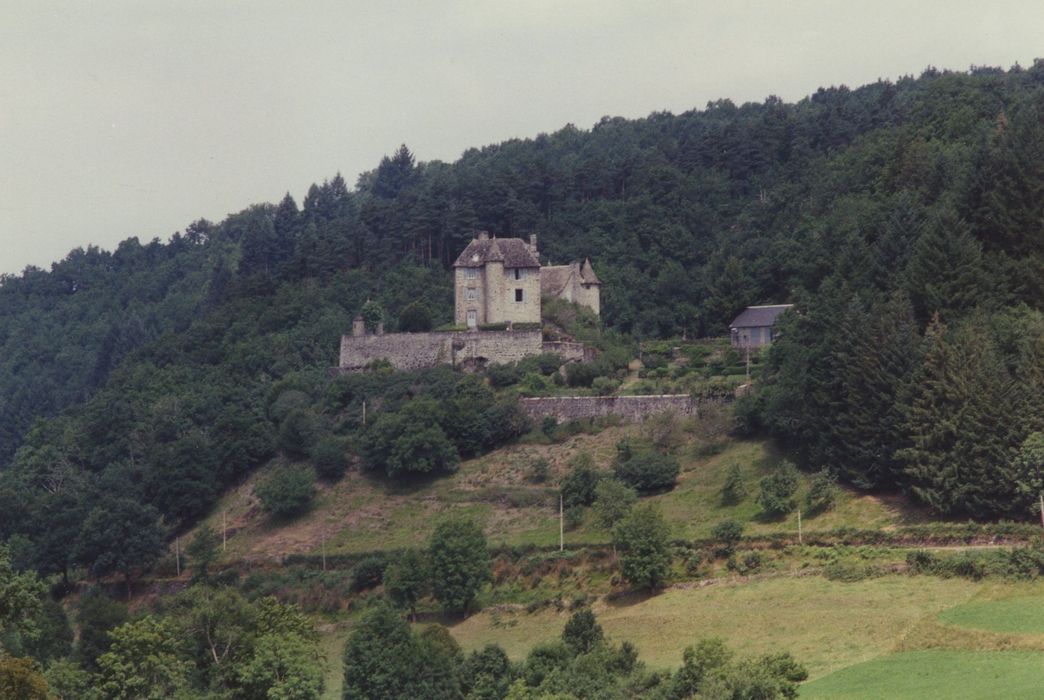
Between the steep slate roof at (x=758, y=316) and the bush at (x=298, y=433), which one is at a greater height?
the steep slate roof at (x=758, y=316)

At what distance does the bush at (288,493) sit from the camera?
77562 mm

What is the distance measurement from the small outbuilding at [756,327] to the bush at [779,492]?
18.7 m

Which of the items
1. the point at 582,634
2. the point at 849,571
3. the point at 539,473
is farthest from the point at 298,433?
the point at 849,571

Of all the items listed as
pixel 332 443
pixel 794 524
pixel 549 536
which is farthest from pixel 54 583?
pixel 794 524

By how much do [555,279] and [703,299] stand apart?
8149 mm

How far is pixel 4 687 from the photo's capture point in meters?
34.8

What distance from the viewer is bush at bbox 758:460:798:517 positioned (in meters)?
64.0

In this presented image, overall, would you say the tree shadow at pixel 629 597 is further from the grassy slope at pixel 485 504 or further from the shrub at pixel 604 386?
the shrub at pixel 604 386

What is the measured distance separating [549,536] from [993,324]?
19.9 meters

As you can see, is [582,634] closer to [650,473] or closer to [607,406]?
[650,473]

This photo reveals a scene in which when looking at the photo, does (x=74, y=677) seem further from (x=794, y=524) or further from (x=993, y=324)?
(x=993, y=324)

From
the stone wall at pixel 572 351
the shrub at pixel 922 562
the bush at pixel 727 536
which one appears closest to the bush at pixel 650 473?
the bush at pixel 727 536

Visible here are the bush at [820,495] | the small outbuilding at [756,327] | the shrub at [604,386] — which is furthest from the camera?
the small outbuilding at [756,327]

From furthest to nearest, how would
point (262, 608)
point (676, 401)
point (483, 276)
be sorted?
1. point (483, 276)
2. point (676, 401)
3. point (262, 608)
